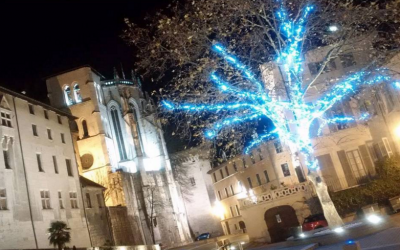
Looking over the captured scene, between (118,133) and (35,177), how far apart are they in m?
31.0

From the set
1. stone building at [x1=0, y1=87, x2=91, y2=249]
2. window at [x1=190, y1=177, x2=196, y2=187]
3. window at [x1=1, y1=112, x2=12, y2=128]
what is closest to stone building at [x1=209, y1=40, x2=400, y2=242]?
stone building at [x1=0, y1=87, x2=91, y2=249]

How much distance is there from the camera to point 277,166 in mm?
49156

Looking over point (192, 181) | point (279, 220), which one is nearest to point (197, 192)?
point (192, 181)

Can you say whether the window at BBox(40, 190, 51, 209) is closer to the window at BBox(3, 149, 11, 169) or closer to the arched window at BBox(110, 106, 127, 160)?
the window at BBox(3, 149, 11, 169)

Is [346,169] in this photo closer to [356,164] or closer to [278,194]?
[356,164]

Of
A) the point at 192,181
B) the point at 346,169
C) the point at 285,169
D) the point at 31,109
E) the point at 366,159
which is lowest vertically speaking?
the point at 346,169

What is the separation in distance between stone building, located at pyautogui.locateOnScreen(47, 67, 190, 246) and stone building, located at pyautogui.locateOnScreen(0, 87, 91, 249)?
11.8 m

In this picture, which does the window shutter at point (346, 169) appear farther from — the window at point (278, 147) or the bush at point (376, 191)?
the window at point (278, 147)

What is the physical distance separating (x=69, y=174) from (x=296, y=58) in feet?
83.7

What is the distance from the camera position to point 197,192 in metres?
76.1

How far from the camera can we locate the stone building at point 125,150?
52844 millimetres

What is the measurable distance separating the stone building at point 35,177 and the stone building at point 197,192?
38.5 metres

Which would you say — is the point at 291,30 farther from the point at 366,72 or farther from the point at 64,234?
the point at 64,234

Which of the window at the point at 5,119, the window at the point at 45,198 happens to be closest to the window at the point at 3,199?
the window at the point at 45,198
